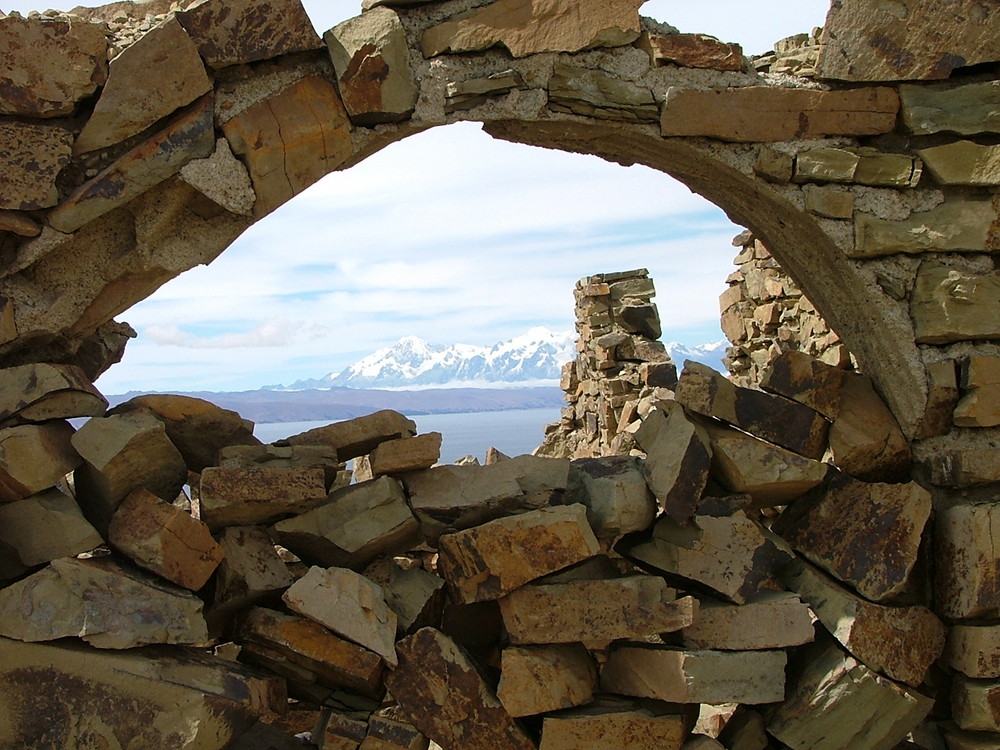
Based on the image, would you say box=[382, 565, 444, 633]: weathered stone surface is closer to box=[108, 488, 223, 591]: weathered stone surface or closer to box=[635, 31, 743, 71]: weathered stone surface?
box=[108, 488, 223, 591]: weathered stone surface

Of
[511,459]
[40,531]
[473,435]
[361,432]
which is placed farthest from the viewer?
[473,435]

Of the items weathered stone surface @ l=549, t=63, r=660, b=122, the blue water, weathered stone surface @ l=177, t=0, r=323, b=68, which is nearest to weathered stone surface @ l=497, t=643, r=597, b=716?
the blue water

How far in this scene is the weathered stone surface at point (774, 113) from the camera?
3605 millimetres

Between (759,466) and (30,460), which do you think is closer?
(30,460)

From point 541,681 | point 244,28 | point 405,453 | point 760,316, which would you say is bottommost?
point 541,681

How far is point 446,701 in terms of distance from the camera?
3246mm

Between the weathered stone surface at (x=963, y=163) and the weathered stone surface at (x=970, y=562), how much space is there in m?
1.38

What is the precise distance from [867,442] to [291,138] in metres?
2.70

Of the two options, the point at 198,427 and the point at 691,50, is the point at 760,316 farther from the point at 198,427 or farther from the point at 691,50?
the point at 198,427

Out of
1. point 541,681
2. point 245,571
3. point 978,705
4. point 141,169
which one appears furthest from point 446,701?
point 141,169

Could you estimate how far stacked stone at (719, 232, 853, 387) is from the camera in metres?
6.05

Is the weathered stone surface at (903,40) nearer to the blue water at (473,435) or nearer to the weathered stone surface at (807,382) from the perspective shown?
the weathered stone surface at (807,382)

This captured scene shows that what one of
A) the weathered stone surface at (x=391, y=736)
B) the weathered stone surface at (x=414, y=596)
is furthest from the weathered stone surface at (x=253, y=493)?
the weathered stone surface at (x=391, y=736)

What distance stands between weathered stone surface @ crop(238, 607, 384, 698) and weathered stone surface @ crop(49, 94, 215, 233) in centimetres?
163
